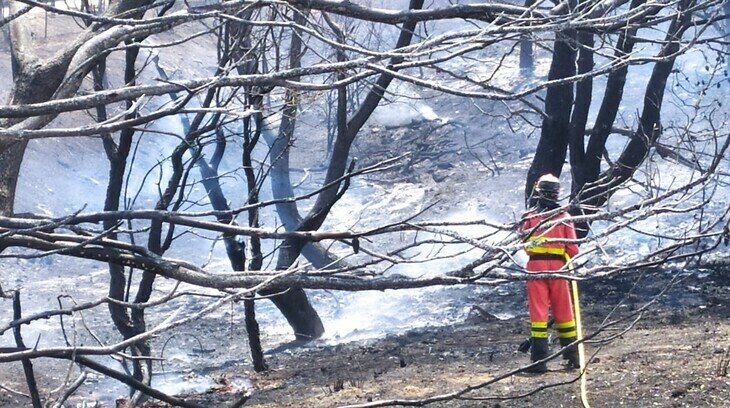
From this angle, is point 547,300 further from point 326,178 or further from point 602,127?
point 602,127

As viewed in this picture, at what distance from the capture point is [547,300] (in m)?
8.08

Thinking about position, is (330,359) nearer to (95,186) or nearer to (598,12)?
(598,12)

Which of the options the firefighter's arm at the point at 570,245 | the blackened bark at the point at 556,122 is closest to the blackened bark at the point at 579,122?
the blackened bark at the point at 556,122

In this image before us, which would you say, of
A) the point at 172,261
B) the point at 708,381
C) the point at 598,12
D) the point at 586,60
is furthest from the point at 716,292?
the point at 172,261

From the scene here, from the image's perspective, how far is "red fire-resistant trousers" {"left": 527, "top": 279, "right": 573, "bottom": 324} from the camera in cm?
802

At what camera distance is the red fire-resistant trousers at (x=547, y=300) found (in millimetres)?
8023

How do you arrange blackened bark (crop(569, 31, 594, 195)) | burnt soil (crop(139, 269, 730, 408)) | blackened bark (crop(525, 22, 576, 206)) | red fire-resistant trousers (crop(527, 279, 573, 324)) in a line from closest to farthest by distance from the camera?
burnt soil (crop(139, 269, 730, 408)) < red fire-resistant trousers (crop(527, 279, 573, 324)) < blackened bark (crop(525, 22, 576, 206)) < blackened bark (crop(569, 31, 594, 195))

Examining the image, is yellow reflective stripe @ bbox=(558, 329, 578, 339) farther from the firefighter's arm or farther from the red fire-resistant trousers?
the firefighter's arm

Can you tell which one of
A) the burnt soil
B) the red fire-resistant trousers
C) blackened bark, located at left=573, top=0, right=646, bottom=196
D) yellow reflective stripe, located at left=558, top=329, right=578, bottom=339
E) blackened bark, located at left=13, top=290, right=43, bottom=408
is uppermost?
blackened bark, located at left=573, top=0, right=646, bottom=196

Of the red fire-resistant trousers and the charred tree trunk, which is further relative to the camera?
the charred tree trunk

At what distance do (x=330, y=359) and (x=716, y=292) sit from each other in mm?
4949

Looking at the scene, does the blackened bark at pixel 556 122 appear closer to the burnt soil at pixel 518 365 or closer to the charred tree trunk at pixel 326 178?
the burnt soil at pixel 518 365

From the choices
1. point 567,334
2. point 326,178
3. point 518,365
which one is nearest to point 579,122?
point 326,178

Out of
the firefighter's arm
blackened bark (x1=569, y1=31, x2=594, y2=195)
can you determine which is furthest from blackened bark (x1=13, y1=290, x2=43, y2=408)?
blackened bark (x1=569, y1=31, x2=594, y2=195)
